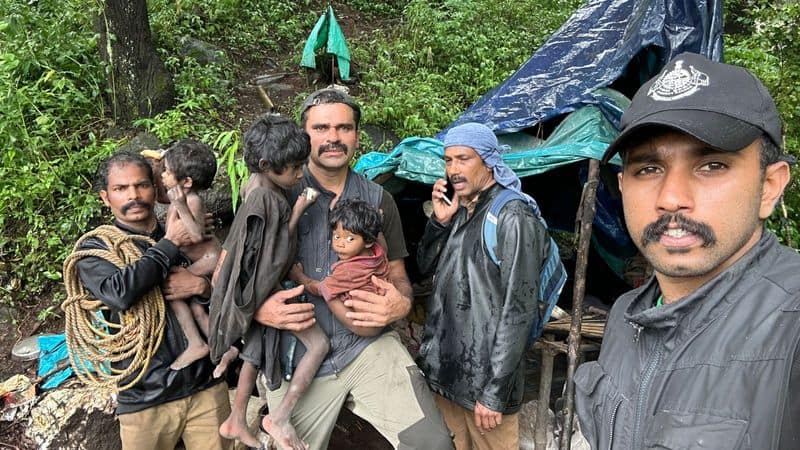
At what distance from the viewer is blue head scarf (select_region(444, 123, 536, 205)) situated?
311 centimetres

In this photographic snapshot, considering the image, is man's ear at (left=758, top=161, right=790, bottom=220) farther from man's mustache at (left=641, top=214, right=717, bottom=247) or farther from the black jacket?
the black jacket

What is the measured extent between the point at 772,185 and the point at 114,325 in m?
3.13

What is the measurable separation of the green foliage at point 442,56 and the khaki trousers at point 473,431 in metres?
4.21

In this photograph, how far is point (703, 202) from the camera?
1.35 meters

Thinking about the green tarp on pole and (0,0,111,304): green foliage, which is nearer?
(0,0,111,304): green foliage

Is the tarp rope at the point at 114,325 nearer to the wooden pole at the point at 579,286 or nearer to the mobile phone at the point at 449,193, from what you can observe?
the mobile phone at the point at 449,193

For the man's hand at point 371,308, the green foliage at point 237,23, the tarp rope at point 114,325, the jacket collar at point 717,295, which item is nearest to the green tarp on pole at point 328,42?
the green foliage at point 237,23

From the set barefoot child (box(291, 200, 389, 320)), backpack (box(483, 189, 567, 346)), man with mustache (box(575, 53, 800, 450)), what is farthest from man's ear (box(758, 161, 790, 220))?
barefoot child (box(291, 200, 389, 320))

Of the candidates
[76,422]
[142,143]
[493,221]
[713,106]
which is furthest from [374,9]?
[713,106]

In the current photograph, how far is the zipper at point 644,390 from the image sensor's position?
1439 millimetres

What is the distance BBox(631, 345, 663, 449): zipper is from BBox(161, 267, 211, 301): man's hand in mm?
2504

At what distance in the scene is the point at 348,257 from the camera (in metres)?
2.90

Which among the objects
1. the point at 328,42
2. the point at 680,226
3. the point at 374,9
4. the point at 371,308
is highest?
the point at 374,9

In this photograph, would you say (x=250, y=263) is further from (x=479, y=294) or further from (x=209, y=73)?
(x=209, y=73)
